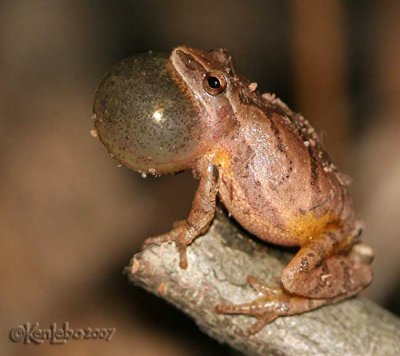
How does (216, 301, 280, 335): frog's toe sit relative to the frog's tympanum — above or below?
below

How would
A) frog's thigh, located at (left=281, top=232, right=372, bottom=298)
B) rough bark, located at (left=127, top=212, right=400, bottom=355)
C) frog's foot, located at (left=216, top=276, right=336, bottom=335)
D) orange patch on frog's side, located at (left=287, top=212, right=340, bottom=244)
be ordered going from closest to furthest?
rough bark, located at (left=127, top=212, right=400, bottom=355)
frog's foot, located at (left=216, top=276, right=336, bottom=335)
frog's thigh, located at (left=281, top=232, right=372, bottom=298)
orange patch on frog's side, located at (left=287, top=212, right=340, bottom=244)

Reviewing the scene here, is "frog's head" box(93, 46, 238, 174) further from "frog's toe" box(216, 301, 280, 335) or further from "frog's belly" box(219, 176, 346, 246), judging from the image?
"frog's toe" box(216, 301, 280, 335)

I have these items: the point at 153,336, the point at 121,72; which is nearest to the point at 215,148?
the point at 121,72

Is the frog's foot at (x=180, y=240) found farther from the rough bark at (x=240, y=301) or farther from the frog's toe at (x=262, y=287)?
the frog's toe at (x=262, y=287)

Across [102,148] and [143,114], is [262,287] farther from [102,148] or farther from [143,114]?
[102,148]

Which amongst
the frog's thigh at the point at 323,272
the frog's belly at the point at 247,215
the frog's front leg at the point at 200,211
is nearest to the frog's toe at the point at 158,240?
the frog's front leg at the point at 200,211

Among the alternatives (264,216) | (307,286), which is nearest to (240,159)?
(264,216)

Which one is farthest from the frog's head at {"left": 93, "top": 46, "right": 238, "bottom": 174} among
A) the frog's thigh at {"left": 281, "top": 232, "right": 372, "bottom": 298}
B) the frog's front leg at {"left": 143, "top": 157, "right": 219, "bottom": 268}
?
the frog's thigh at {"left": 281, "top": 232, "right": 372, "bottom": 298}
